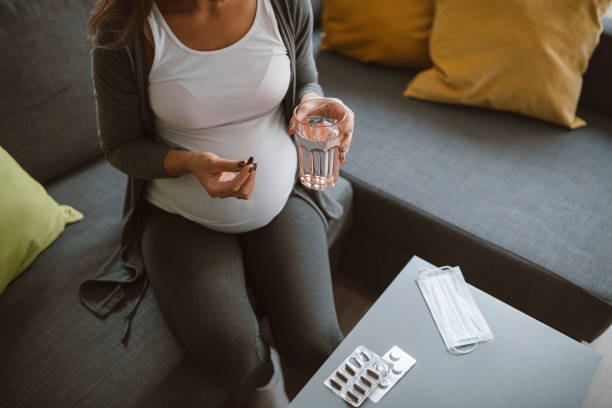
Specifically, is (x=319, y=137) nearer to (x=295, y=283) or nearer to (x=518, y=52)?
(x=295, y=283)

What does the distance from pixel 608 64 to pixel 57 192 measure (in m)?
A: 1.82

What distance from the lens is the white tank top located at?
861mm

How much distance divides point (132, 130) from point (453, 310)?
812 mm

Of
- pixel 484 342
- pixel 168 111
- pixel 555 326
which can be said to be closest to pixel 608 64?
pixel 555 326

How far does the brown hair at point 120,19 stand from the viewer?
797 mm

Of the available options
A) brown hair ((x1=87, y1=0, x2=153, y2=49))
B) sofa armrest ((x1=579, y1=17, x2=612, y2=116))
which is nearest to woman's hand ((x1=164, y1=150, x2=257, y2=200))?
brown hair ((x1=87, y1=0, x2=153, y2=49))

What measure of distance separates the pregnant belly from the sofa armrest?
1149 mm

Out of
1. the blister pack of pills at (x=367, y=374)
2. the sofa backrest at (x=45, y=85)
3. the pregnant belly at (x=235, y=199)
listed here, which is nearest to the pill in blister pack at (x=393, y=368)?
the blister pack of pills at (x=367, y=374)

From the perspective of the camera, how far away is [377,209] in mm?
1271

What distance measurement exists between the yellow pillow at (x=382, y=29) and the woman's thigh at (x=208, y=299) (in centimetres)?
103

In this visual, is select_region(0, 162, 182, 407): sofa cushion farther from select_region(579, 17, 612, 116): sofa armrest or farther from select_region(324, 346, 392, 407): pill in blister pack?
select_region(579, 17, 612, 116): sofa armrest

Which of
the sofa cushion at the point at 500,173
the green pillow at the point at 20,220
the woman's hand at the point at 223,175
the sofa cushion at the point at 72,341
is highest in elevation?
the woman's hand at the point at 223,175

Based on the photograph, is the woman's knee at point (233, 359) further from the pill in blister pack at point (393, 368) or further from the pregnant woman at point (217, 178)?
the pill in blister pack at point (393, 368)

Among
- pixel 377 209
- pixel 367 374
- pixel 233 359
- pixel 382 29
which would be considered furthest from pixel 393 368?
pixel 382 29
